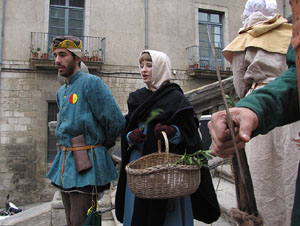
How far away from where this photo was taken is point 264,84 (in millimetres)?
2125

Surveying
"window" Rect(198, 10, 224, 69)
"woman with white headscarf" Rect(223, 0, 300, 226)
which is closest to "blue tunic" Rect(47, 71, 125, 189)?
"woman with white headscarf" Rect(223, 0, 300, 226)

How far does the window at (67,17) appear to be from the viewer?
10.8 meters

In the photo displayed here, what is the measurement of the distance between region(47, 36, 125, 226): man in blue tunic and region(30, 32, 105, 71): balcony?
27.0ft

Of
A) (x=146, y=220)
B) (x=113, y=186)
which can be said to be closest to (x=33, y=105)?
(x=113, y=186)

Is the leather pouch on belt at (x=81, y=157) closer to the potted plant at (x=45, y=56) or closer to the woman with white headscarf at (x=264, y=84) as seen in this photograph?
the woman with white headscarf at (x=264, y=84)

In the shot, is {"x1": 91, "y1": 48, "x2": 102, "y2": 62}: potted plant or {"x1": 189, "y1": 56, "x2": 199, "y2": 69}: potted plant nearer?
{"x1": 91, "y1": 48, "x2": 102, "y2": 62}: potted plant

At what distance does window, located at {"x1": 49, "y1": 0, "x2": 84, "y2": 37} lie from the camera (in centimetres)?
1084

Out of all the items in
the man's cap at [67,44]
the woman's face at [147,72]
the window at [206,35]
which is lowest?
the woman's face at [147,72]

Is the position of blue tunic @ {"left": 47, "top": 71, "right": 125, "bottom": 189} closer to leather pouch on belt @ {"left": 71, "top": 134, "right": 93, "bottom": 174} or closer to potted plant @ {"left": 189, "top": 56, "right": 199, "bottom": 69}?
leather pouch on belt @ {"left": 71, "top": 134, "right": 93, "bottom": 174}

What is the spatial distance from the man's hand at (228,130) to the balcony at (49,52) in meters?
10.1

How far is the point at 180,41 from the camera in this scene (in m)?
11.9

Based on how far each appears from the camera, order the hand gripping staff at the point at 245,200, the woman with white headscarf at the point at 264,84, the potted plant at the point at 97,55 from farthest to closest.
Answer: the potted plant at the point at 97,55 < the woman with white headscarf at the point at 264,84 < the hand gripping staff at the point at 245,200

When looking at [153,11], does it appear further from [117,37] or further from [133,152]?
[133,152]

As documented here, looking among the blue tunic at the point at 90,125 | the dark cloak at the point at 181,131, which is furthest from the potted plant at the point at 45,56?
the dark cloak at the point at 181,131
